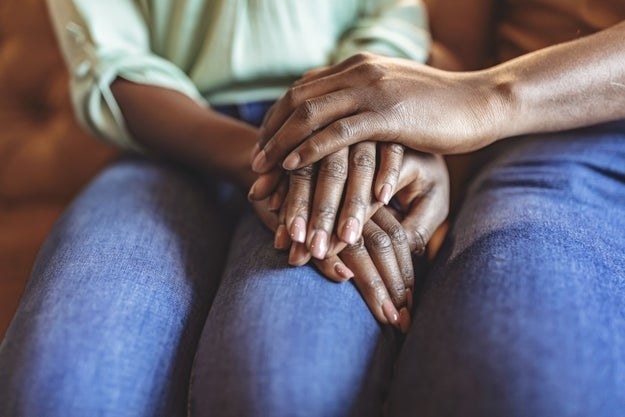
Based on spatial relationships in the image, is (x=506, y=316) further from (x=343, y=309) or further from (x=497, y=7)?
(x=497, y=7)

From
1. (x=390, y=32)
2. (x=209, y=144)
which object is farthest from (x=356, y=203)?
(x=390, y=32)

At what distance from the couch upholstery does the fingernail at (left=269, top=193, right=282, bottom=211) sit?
1.51ft

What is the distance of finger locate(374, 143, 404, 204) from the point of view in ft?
2.11

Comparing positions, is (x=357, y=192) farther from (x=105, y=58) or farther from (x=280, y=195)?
(x=105, y=58)

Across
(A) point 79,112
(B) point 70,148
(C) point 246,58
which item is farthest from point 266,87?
(B) point 70,148

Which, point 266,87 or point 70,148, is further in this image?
point 70,148

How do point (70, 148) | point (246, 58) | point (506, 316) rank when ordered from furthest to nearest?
point (70, 148)
point (246, 58)
point (506, 316)

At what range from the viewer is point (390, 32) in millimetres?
876

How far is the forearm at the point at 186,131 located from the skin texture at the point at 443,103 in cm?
8

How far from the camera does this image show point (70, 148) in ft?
3.52

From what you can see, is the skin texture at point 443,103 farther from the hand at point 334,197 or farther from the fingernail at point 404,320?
the fingernail at point 404,320

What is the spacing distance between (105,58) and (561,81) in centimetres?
49

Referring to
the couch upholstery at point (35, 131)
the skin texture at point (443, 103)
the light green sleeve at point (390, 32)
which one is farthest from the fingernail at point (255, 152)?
the couch upholstery at point (35, 131)

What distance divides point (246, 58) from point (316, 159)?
0.82ft
